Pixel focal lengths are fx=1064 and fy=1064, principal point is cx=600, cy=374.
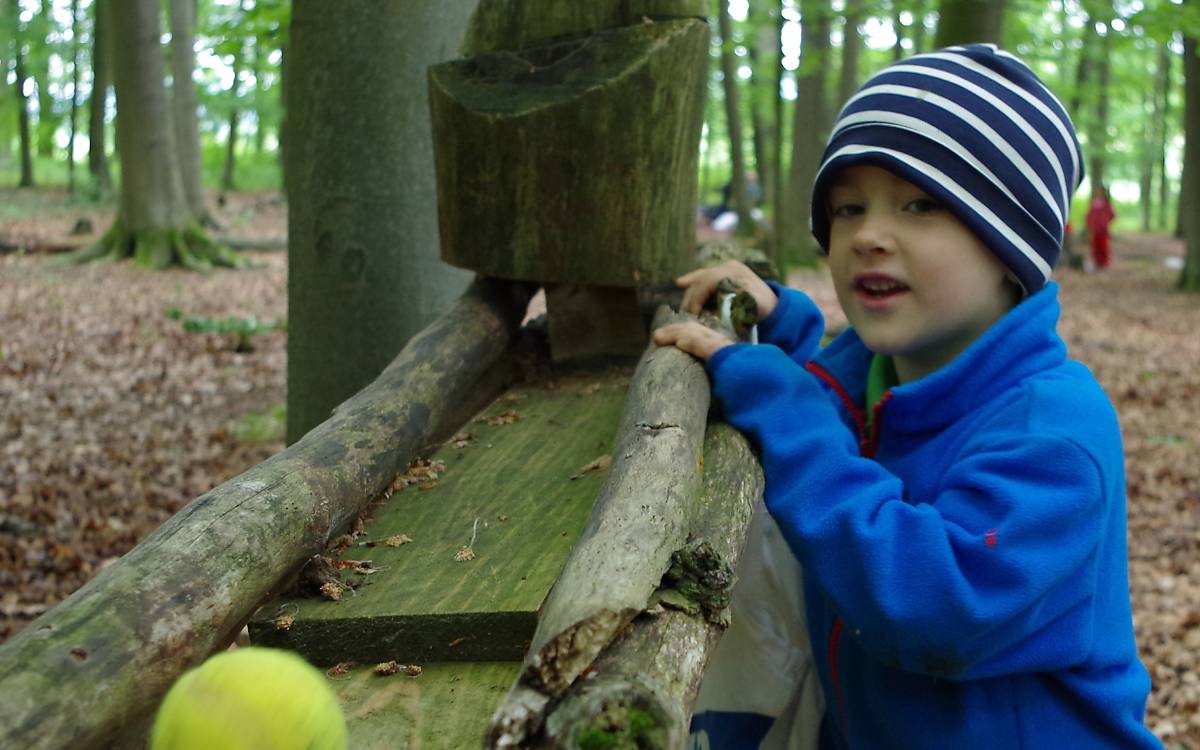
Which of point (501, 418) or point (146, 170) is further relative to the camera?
point (146, 170)

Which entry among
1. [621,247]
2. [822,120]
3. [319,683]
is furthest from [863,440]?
[822,120]

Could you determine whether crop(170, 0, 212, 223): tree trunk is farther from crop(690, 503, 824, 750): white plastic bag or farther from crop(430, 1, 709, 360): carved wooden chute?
crop(690, 503, 824, 750): white plastic bag

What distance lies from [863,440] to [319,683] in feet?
4.37

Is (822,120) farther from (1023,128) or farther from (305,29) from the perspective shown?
(1023,128)

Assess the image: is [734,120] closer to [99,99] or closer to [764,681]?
[99,99]

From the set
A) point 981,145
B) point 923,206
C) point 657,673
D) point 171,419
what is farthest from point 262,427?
point 657,673

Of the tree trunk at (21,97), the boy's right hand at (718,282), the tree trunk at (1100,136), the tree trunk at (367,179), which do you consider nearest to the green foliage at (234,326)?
the tree trunk at (367,179)

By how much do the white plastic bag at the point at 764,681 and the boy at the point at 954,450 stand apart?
0.19 ft

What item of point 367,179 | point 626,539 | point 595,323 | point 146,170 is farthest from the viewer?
point 146,170

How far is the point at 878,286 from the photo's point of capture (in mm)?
2111

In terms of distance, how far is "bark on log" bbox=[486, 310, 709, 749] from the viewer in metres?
1.19

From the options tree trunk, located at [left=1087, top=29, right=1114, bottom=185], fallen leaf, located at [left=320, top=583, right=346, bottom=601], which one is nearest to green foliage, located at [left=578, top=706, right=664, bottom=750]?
fallen leaf, located at [left=320, top=583, right=346, bottom=601]

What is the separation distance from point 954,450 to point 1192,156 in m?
16.8

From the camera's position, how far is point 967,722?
184 centimetres
